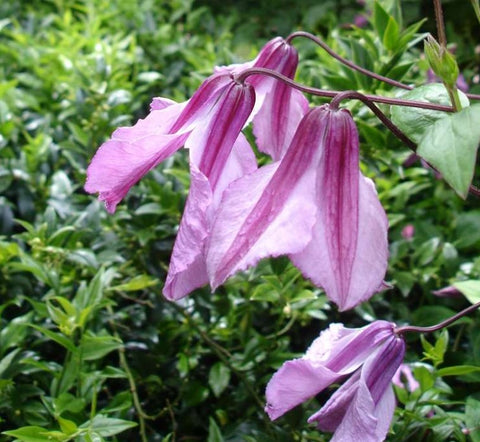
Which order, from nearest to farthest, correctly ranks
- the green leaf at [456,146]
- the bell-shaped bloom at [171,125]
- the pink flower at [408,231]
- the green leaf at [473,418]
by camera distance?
the green leaf at [456,146] → the bell-shaped bloom at [171,125] → the green leaf at [473,418] → the pink flower at [408,231]

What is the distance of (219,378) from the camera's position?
0.98 meters

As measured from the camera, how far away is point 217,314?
3.42 ft

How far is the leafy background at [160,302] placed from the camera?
873 millimetres

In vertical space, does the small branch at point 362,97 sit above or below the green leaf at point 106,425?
above

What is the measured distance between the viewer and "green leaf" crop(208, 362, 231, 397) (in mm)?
968

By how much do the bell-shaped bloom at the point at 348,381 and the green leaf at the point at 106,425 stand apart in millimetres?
167

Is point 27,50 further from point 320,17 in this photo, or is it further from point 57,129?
point 320,17

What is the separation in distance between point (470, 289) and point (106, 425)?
0.41 m

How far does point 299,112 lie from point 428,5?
201cm

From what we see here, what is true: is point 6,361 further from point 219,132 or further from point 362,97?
point 362,97

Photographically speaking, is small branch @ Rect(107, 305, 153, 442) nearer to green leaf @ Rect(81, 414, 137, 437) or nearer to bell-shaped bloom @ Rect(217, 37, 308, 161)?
green leaf @ Rect(81, 414, 137, 437)

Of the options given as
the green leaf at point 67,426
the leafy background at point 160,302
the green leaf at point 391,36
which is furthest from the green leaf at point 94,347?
the green leaf at point 391,36

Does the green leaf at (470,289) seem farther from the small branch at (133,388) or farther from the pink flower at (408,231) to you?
the pink flower at (408,231)

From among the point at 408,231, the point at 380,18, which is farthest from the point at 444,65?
the point at 408,231
